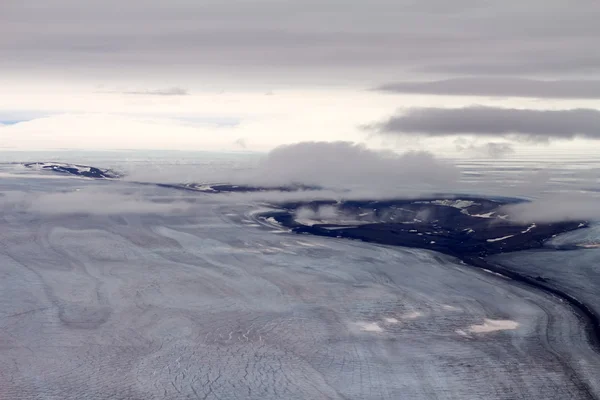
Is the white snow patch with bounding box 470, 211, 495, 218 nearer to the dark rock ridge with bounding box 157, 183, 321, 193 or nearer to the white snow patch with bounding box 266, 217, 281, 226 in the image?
the white snow patch with bounding box 266, 217, 281, 226

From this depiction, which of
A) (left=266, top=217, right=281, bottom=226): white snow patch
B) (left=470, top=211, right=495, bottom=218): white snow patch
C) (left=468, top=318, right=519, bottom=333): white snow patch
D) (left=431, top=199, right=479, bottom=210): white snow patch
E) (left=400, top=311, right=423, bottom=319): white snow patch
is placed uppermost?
(left=431, top=199, right=479, bottom=210): white snow patch

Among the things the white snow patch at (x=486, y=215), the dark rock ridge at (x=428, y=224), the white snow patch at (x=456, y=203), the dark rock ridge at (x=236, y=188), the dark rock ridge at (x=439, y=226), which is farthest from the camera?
the dark rock ridge at (x=236, y=188)

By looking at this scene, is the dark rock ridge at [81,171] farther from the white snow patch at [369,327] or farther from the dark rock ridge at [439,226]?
the white snow patch at [369,327]

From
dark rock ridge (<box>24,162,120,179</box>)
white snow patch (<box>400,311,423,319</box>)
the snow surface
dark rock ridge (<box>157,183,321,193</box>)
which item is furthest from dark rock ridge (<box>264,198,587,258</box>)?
dark rock ridge (<box>24,162,120,179</box>)

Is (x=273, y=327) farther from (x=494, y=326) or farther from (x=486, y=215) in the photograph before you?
(x=486, y=215)

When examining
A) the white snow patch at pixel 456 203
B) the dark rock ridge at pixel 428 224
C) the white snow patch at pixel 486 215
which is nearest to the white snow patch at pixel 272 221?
the dark rock ridge at pixel 428 224

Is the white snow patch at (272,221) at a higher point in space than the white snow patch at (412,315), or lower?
lower

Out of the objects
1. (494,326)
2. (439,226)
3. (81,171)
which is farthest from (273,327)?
(81,171)

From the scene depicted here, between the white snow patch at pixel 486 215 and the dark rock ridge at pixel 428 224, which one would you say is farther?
the white snow patch at pixel 486 215
